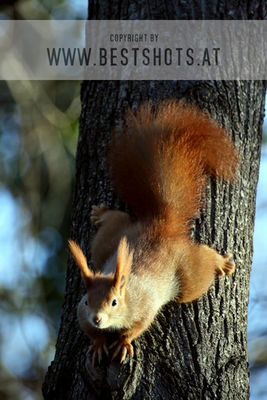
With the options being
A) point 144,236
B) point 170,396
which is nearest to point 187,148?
point 144,236

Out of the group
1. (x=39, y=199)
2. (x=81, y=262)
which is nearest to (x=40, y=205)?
(x=39, y=199)

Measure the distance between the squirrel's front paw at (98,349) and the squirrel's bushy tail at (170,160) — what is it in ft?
1.46

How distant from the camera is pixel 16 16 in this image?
178 inches

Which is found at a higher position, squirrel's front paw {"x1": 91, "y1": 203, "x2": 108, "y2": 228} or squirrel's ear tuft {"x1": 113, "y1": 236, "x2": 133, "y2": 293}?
squirrel's front paw {"x1": 91, "y1": 203, "x2": 108, "y2": 228}

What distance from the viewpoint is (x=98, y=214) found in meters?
2.11

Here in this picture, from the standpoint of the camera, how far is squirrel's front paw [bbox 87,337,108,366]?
174cm

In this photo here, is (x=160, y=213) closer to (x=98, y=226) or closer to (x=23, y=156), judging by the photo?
(x=98, y=226)

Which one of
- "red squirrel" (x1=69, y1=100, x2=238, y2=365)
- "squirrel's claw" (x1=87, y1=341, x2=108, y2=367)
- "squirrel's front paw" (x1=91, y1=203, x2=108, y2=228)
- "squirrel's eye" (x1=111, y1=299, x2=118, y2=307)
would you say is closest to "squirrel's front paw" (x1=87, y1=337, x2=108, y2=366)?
"squirrel's claw" (x1=87, y1=341, x2=108, y2=367)

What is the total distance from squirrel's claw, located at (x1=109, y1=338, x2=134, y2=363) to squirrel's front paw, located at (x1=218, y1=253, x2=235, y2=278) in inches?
16.9

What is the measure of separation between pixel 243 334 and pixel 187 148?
0.63 m

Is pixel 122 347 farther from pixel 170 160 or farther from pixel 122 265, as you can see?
pixel 170 160

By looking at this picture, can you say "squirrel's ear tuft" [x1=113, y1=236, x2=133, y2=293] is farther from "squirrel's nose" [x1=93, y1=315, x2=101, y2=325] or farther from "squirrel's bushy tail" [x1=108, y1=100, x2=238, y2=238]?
"squirrel's bushy tail" [x1=108, y1=100, x2=238, y2=238]
